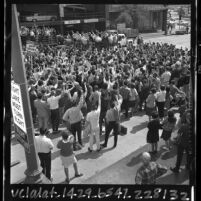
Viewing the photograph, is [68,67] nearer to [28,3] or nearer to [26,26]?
[26,26]

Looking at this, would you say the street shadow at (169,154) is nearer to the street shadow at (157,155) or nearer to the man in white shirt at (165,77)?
the street shadow at (157,155)

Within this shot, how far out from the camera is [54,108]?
995 cm

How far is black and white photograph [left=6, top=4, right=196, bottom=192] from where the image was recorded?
7.58 meters

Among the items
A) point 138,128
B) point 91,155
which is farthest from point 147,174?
point 138,128

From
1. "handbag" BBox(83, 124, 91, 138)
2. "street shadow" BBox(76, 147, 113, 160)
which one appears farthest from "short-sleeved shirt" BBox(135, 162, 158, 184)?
"handbag" BBox(83, 124, 91, 138)

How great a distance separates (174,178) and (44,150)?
3.05 meters

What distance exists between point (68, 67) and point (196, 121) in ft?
23.4

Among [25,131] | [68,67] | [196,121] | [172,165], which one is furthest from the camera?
[68,67]

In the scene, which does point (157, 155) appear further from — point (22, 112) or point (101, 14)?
point (101, 14)

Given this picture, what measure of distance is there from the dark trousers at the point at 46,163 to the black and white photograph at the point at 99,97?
0.08ft

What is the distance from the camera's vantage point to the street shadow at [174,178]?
7.81 meters

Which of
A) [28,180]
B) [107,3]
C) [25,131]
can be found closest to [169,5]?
[107,3]

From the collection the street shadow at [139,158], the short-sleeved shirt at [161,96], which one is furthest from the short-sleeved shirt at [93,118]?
the short-sleeved shirt at [161,96]

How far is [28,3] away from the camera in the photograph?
7133mm
